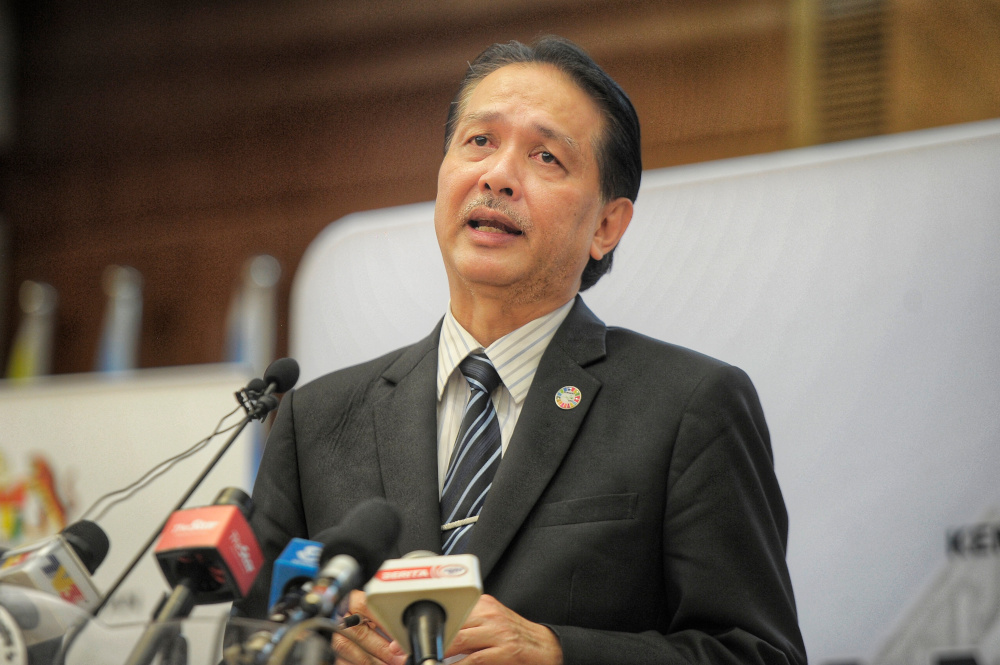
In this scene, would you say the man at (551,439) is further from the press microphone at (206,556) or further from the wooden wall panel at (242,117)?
the wooden wall panel at (242,117)

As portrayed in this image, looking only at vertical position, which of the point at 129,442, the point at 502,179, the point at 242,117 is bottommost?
the point at 129,442

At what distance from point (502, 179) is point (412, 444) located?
1.74ft

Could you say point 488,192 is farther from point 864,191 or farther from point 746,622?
point 864,191

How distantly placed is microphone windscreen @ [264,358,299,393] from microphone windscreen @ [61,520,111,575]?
1.20ft

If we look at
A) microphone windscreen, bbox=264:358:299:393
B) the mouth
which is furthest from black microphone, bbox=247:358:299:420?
the mouth

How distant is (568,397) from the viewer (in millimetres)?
1759

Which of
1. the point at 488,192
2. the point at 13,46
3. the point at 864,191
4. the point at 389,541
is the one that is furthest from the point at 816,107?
the point at 13,46

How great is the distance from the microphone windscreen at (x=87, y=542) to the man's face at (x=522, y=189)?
79 cm

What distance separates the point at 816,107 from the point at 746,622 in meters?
2.28

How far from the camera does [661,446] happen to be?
165cm

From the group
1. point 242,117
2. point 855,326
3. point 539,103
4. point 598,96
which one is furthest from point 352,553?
point 242,117

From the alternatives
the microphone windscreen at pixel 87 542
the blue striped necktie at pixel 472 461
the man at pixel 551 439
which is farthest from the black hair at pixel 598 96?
the microphone windscreen at pixel 87 542

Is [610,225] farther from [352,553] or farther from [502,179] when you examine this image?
[352,553]

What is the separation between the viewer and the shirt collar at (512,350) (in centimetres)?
184
